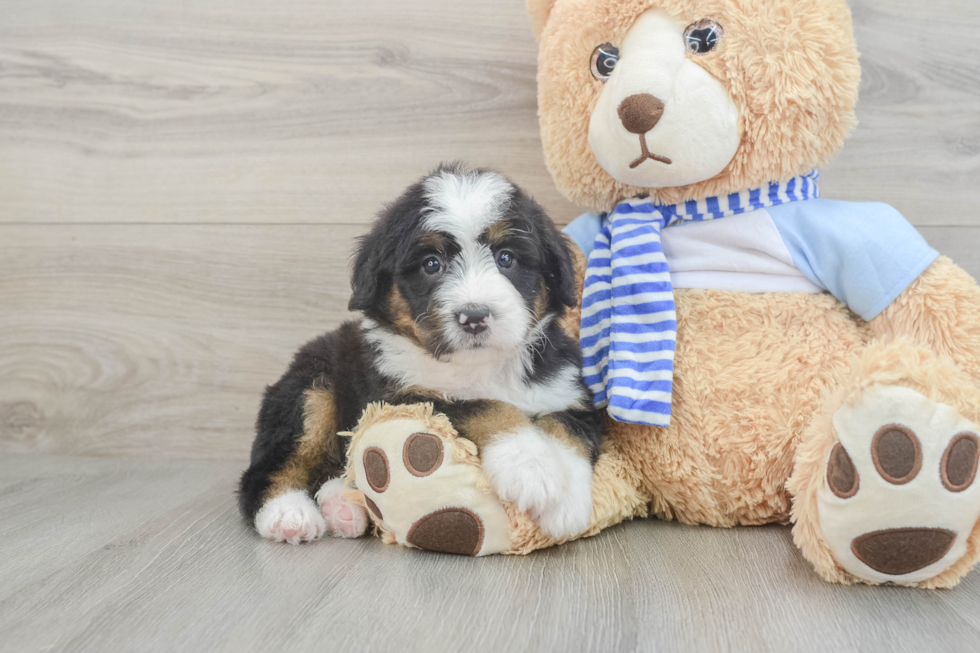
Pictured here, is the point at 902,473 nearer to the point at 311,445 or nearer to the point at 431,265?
the point at 431,265

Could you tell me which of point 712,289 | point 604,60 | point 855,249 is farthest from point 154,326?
point 855,249

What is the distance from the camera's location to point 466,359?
5.56ft

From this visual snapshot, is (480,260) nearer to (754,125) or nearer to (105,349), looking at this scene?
(754,125)

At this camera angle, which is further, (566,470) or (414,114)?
(414,114)

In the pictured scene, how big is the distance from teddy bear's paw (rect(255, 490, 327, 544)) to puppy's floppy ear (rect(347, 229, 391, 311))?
0.54 m

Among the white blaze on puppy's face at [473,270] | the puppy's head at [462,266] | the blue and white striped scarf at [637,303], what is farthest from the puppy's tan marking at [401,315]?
the blue and white striped scarf at [637,303]

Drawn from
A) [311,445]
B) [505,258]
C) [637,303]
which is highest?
[505,258]

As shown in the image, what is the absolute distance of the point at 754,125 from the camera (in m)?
1.73

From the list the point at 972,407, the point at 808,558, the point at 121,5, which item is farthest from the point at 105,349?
the point at 972,407

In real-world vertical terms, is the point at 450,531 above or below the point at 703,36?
below

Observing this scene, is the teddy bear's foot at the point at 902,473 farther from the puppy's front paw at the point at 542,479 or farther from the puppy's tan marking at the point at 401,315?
the puppy's tan marking at the point at 401,315

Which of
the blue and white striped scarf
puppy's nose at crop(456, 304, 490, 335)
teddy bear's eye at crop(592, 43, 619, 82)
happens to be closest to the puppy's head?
puppy's nose at crop(456, 304, 490, 335)

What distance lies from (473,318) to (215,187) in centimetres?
151

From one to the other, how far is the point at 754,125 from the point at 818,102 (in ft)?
0.49
